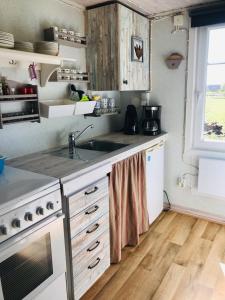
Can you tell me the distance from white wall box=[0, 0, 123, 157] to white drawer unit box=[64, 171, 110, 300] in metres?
0.63

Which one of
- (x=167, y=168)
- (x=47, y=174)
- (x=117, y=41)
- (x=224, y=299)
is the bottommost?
(x=224, y=299)

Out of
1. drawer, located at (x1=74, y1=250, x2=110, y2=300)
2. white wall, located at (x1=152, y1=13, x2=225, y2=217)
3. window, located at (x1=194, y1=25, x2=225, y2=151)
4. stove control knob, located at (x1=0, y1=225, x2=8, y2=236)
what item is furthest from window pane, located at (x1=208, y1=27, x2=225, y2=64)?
stove control knob, located at (x1=0, y1=225, x2=8, y2=236)

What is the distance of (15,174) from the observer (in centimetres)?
148

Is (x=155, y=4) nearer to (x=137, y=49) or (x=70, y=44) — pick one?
(x=137, y=49)

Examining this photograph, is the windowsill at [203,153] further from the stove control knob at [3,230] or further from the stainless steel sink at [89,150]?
the stove control knob at [3,230]

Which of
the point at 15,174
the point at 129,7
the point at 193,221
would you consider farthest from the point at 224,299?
the point at 129,7

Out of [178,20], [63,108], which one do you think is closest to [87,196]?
[63,108]

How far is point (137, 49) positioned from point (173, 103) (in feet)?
2.31

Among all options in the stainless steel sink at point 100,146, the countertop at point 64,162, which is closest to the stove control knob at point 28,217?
the countertop at point 64,162

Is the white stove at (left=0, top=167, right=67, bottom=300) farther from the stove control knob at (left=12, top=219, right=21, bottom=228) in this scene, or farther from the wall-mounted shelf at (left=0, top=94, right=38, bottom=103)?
the wall-mounted shelf at (left=0, top=94, right=38, bottom=103)

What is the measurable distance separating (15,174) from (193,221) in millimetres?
2052

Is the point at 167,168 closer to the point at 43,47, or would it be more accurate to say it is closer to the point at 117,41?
the point at 117,41

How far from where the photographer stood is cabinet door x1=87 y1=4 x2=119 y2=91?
7.16 feet

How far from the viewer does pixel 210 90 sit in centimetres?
253
